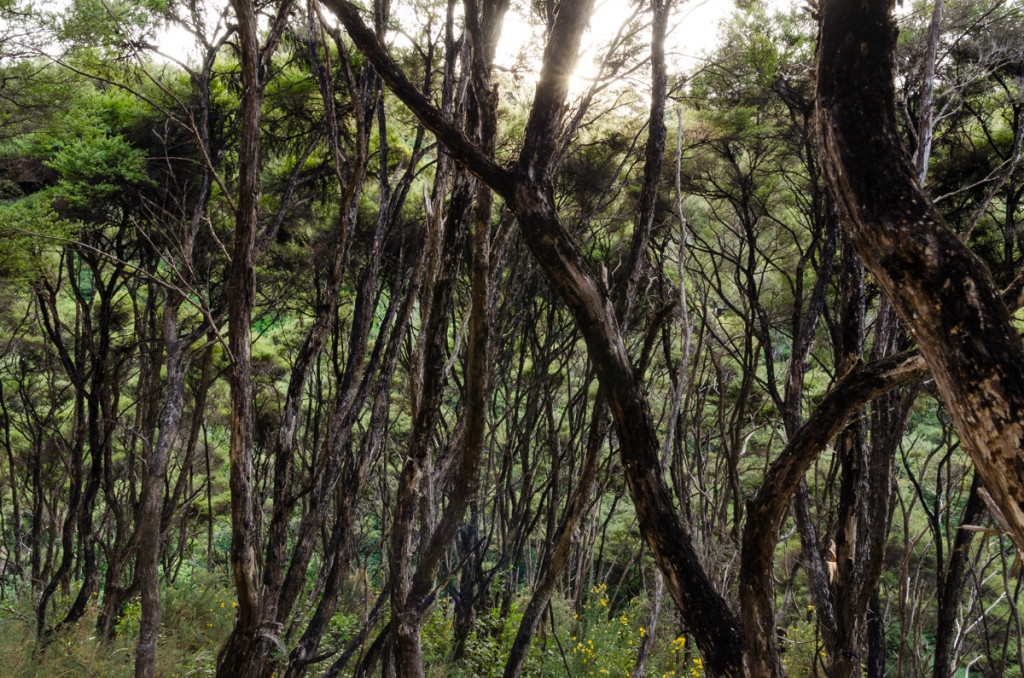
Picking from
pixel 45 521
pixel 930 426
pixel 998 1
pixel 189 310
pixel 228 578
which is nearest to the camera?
pixel 998 1

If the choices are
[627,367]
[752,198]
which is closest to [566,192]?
[752,198]

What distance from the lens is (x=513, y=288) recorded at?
503cm

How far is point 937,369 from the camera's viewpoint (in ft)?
3.34

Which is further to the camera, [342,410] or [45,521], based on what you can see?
[45,521]

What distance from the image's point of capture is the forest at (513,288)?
1321 mm

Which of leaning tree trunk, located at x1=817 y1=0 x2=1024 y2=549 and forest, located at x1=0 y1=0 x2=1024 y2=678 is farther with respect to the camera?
forest, located at x1=0 y1=0 x2=1024 y2=678

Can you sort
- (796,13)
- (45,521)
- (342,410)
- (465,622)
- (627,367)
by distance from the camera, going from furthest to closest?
(45,521) < (465,622) < (796,13) < (342,410) < (627,367)

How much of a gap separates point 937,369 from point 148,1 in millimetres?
5695

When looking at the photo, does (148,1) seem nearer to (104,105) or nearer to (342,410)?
(104,105)

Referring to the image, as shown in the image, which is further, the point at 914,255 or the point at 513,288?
the point at 513,288

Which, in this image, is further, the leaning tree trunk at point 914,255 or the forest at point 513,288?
the forest at point 513,288

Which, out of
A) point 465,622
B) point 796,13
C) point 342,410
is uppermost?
point 796,13

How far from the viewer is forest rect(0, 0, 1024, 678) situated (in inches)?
52.0

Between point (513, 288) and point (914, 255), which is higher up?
point (513, 288)
